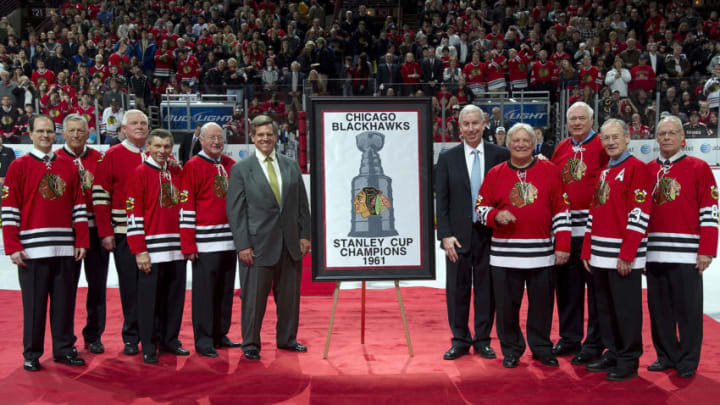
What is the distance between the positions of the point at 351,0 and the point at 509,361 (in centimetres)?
1689

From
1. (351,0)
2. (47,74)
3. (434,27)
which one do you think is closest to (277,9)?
(351,0)

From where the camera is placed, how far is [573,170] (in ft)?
15.5

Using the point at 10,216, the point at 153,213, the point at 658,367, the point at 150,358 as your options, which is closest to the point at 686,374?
the point at 658,367

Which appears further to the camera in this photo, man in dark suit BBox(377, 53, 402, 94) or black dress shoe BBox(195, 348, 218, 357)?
man in dark suit BBox(377, 53, 402, 94)

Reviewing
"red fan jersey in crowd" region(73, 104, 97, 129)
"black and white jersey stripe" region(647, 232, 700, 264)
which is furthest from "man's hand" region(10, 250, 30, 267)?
"red fan jersey in crowd" region(73, 104, 97, 129)

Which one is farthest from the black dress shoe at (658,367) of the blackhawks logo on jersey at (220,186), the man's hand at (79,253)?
the man's hand at (79,253)

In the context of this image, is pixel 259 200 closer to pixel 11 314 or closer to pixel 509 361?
pixel 509 361

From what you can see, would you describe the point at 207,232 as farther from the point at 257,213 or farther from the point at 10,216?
the point at 10,216

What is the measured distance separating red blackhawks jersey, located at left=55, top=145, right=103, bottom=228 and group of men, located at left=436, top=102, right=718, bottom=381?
2.44 metres

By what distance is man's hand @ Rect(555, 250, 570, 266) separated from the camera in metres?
4.47

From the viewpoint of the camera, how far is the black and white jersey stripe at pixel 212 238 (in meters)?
4.90

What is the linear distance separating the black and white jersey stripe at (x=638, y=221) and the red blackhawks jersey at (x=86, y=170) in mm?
3564

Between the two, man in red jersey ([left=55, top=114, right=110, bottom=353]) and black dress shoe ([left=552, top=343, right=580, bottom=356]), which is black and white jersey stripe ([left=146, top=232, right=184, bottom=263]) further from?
black dress shoe ([left=552, top=343, right=580, bottom=356])

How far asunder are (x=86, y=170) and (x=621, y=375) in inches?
150
